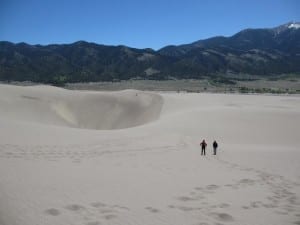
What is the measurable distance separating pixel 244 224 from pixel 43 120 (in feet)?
85.9

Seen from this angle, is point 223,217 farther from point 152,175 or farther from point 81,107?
point 81,107

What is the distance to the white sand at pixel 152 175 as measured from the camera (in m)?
8.49

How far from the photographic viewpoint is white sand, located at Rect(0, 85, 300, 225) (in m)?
8.49

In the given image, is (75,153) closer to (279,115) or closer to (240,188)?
(240,188)

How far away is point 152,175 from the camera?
41.8ft

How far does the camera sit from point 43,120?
31.3 m

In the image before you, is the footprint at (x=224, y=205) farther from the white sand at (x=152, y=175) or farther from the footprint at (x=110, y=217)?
the footprint at (x=110, y=217)

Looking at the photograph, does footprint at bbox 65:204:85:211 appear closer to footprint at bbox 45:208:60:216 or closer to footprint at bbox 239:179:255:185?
footprint at bbox 45:208:60:216

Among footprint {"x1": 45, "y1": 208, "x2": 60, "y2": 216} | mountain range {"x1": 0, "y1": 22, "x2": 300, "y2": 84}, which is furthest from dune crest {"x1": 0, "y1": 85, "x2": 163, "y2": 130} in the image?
mountain range {"x1": 0, "y1": 22, "x2": 300, "y2": 84}

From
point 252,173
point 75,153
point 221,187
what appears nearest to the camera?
point 221,187

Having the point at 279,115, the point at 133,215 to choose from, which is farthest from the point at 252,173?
the point at 279,115

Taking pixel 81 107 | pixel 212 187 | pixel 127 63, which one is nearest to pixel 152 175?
pixel 212 187

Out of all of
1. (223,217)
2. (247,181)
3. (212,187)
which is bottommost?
(247,181)

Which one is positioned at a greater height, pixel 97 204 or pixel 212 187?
pixel 97 204
